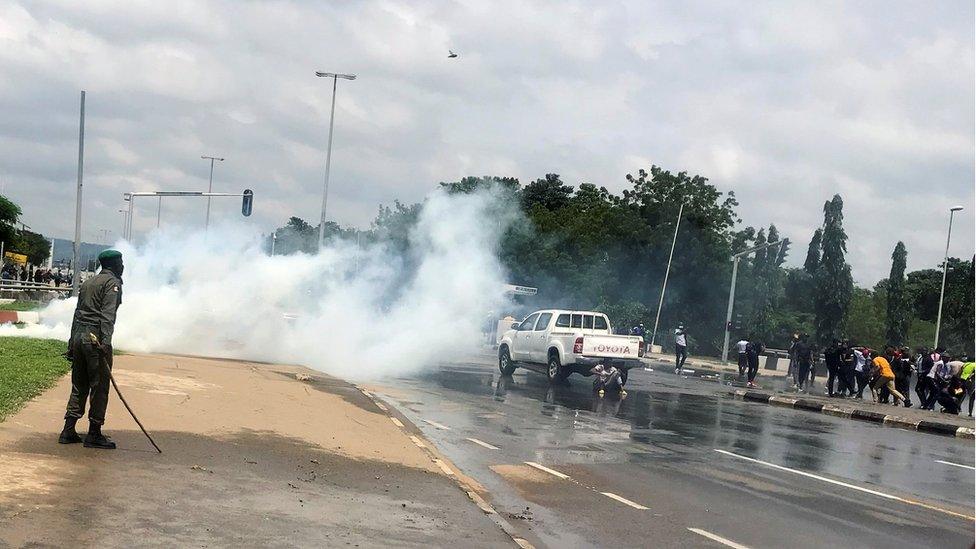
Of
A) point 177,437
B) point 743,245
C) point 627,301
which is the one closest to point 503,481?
point 177,437

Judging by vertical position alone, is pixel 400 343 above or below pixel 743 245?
below

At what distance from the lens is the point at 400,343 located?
29.9 meters

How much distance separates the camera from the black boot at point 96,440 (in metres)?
9.12

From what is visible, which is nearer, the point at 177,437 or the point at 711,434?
the point at 177,437

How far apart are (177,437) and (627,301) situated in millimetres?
49258

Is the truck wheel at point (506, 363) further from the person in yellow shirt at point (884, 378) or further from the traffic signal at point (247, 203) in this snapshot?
the traffic signal at point (247, 203)

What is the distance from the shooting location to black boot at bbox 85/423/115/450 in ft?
A: 29.9

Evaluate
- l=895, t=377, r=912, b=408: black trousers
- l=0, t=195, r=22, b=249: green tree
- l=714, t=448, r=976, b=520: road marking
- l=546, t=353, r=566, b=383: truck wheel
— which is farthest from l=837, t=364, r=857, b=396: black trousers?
l=0, t=195, r=22, b=249: green tree

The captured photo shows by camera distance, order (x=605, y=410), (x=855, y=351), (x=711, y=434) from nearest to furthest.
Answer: (x=711, y=434) < (x=605, y=410) < (x=855, y=351)

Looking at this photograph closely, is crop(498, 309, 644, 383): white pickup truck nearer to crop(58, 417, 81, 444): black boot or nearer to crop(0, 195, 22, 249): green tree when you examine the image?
crop(58, 417, 81, 444): black boot

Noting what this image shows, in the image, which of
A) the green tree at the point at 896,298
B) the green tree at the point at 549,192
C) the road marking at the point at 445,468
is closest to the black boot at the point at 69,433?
the road marking at the point at 445,468

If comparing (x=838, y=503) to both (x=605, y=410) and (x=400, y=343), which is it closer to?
(x=605, y=410)

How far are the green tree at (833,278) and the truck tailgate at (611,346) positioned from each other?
48.5 metres

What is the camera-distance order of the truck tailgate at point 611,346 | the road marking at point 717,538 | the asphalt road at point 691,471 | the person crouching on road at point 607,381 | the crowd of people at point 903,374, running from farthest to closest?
the crowd of people at point 903,374 < the truck tailgate at point 611,346 < the person crouching on road at point 607,381 < the asphalt road at point 691,471 < the road marking at point 717,538
